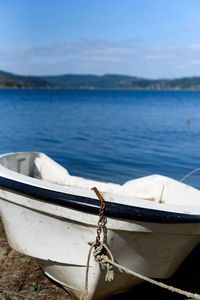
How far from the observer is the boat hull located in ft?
13.9

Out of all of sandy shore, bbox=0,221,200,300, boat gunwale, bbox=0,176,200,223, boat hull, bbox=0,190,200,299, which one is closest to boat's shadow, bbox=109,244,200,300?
sandy shore, bbox=0,221,200,300

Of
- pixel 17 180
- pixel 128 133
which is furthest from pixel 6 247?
pixel 128 133

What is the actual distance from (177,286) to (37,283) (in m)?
1.52

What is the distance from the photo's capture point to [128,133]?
24859 millimetres

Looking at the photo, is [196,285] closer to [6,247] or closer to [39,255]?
[39,255]

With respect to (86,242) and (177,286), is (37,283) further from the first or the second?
(177,286)

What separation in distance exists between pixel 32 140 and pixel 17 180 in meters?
18.4

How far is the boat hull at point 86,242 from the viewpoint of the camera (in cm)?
425

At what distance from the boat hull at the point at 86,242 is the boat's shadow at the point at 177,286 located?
10.9 inches

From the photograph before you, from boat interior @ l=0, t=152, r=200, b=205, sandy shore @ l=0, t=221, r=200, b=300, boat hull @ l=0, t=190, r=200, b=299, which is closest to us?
boat hull @ l=0, t=190, r=200, b=299

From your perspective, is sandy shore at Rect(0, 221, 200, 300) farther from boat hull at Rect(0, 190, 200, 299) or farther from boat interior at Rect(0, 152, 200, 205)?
boat interior at Rect(0, 152, 200, 205)

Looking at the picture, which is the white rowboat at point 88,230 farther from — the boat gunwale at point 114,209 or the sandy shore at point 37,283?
the sandy shore at point 37,283

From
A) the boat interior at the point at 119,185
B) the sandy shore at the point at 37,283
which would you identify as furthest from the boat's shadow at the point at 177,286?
the boat interior at the point at 119,185

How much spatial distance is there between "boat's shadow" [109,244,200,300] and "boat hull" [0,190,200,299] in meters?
0.28
